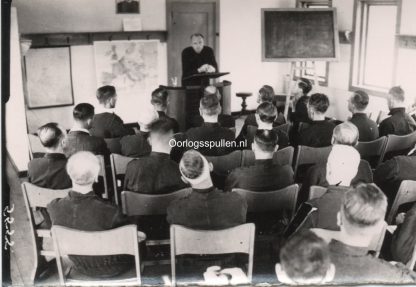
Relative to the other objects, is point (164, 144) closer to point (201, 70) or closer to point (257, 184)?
point (257, 184)

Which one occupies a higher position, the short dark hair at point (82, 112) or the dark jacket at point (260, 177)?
the short dark hair at point (82, 112)

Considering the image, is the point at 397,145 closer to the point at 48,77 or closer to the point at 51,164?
the point at 51,164

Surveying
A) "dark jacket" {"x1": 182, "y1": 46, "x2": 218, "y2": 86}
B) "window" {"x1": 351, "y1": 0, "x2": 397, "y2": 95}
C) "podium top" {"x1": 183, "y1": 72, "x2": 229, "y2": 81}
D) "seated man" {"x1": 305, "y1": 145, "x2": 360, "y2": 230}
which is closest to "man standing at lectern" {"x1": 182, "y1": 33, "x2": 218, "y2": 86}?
"dark jacket" {"x1": 182, "y1": 46, "x2": 218, "y2": 86}

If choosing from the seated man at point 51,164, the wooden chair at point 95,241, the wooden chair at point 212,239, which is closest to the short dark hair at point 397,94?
the wooden chair at point 212,239

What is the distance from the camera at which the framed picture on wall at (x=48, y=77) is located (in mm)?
6902

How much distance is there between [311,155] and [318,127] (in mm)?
520

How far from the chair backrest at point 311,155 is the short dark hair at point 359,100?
84 centimetres

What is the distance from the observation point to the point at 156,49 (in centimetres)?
794

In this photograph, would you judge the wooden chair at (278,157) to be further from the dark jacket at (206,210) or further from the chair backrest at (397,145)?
the dark jacket at (206,210)

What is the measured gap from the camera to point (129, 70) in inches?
307

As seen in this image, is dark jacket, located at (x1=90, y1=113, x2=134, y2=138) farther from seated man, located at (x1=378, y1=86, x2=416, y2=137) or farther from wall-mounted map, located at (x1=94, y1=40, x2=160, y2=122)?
wall-mounted map, located at (x1=94, y1=40, x2=160, y2=122)

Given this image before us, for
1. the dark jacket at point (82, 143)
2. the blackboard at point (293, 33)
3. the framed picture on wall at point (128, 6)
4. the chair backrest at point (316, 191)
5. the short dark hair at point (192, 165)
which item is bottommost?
the chair backrest at point (316, 191)

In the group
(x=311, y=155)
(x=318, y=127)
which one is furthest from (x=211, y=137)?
(x=318, y=127)

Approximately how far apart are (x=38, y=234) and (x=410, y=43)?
Answer: 4.80 metres
